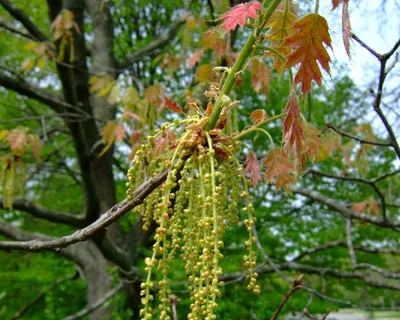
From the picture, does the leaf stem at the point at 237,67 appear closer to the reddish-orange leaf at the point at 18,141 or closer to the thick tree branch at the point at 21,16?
the reddish-orange leaf at the point at 18,141

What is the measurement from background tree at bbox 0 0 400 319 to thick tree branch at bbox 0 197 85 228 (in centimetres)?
1

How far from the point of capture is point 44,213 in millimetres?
3543

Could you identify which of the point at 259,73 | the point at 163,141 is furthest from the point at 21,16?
the point at 163,141

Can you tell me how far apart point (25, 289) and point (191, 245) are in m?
5.55

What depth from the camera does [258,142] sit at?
5.11 meters

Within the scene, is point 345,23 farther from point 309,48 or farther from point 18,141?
point 18,141

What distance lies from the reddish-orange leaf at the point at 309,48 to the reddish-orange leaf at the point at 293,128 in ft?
0.30

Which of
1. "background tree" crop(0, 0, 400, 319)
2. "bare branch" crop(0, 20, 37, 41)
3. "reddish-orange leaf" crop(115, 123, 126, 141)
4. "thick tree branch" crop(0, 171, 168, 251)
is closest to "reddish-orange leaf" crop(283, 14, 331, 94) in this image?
"thick tree branch" crop(0, 171, 168, 251)

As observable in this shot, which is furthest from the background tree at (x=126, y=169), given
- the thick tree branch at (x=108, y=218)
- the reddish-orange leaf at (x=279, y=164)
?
the thick tree branch at (x=108, y=218)

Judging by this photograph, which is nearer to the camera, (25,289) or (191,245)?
(191,245)

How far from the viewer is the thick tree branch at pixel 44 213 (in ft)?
10.6

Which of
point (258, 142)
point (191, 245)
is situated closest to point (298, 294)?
point (258, 142)

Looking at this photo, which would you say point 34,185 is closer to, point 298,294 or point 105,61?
point 105,61

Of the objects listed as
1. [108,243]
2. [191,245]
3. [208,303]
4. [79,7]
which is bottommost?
[208,303]
